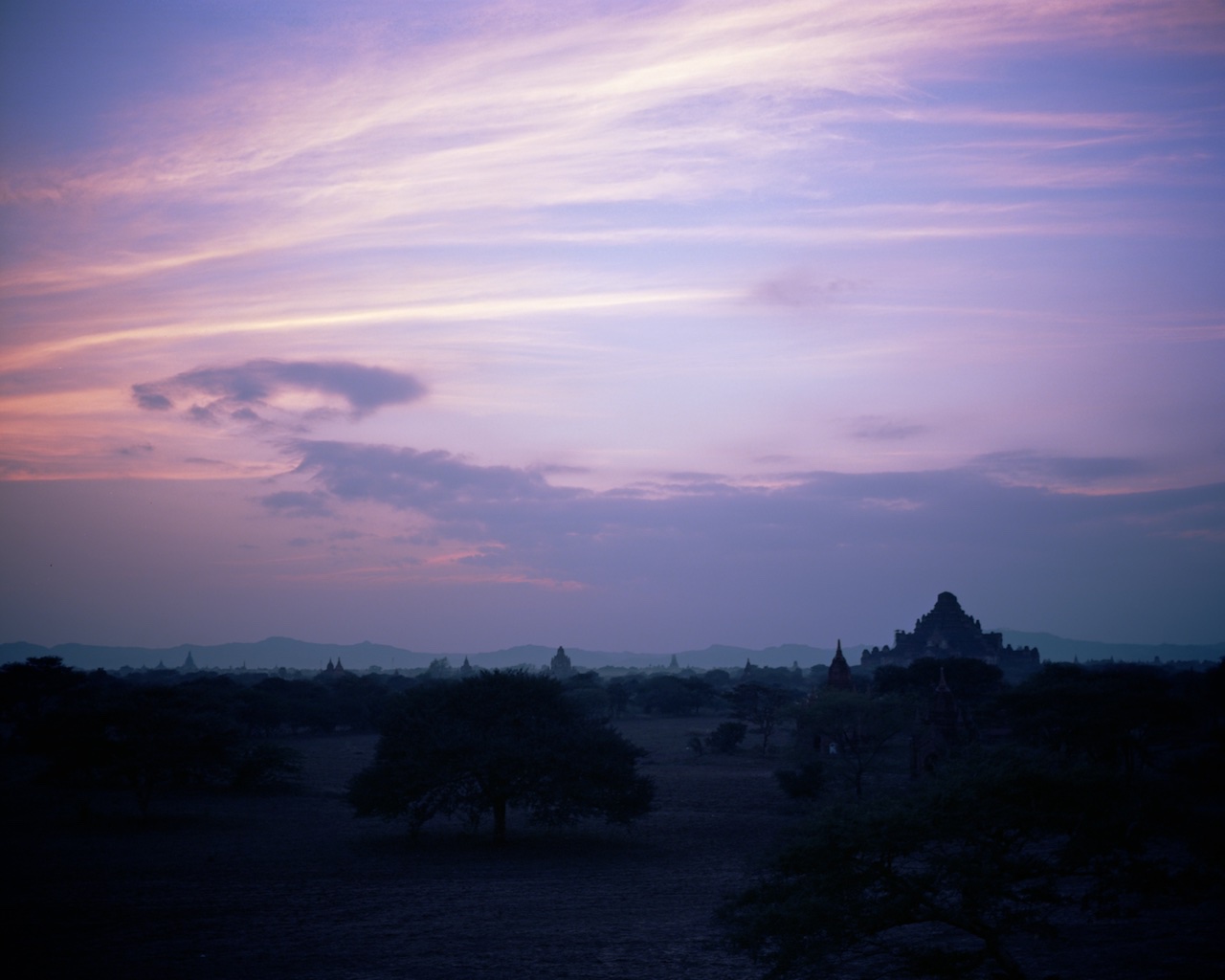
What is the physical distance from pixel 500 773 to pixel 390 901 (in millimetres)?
8535

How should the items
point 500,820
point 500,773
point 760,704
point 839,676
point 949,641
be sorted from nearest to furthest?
point 500,773 < point 500,820 < point 839,676 < point 760,704 < point 949,641

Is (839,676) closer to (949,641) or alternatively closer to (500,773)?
(500,773)

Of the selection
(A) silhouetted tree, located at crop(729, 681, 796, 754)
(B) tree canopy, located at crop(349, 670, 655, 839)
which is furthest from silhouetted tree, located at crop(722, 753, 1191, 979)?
(A) silhouetted tree, located at crop(729, 681, 796, 754)

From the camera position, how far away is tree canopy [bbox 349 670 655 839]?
1256 inches

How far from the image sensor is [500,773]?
31.9 metres

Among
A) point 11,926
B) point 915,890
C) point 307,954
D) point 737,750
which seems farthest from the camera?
point 737,750

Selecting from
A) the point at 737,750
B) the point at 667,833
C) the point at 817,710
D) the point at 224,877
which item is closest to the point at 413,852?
the point at 224,877

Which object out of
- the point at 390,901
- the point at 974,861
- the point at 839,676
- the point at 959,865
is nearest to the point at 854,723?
the point at 839,676

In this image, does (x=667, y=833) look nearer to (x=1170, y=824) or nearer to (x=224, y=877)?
(x=224, y=877)

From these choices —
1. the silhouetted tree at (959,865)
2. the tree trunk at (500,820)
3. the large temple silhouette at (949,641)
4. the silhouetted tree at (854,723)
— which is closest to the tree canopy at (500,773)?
the tree trunk at (500,820)

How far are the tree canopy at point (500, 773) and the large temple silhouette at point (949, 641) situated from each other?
99349mm

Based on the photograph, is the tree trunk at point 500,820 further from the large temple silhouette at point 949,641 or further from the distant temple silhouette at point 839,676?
the large temple silhouette at point 949,641

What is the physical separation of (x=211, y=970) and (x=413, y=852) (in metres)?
14.4

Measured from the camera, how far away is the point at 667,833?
113 ft
